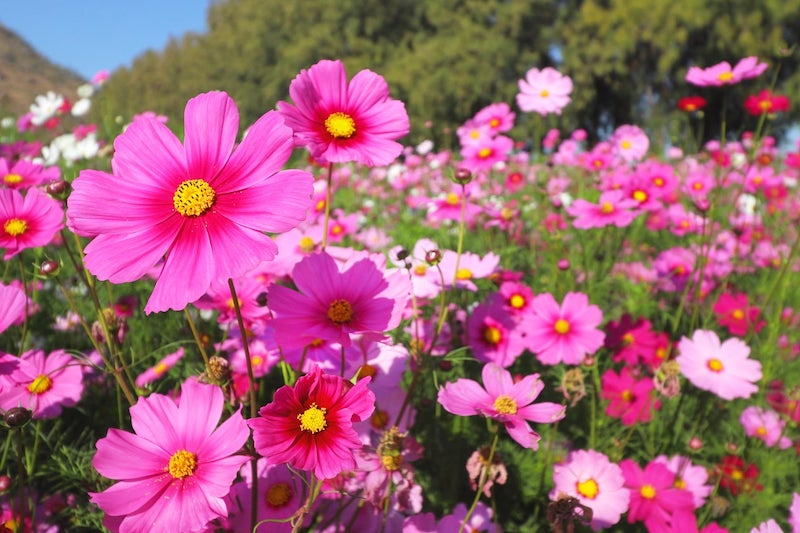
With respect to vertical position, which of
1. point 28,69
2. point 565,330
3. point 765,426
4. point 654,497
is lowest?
point 765,426

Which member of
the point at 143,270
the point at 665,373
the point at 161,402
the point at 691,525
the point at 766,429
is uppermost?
the point at 143,270

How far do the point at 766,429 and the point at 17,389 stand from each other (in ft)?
5.44

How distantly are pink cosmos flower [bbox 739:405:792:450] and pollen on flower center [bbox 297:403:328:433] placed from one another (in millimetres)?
1275

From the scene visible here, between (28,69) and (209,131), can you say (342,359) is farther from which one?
(28,69)

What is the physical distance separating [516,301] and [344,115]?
2.36ft

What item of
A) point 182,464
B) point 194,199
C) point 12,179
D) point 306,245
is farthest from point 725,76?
point 12,179

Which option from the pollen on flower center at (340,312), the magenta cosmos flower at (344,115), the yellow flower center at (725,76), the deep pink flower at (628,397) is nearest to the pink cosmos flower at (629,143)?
the yellow flower center at (725,76)

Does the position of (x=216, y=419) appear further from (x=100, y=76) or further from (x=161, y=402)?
(x=100, y=76)

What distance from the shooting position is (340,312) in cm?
69

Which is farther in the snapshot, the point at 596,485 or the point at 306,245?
→ the point at 306,245

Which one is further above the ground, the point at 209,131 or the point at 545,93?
the point at 209,131

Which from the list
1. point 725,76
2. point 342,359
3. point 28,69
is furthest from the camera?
point 28,69

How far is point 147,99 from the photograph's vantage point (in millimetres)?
19281

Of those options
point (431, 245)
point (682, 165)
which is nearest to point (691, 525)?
point (431, 245)
